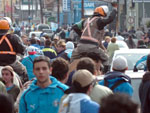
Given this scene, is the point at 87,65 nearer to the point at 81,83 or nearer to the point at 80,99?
the point at 81,83

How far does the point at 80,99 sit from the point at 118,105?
5.60 ft

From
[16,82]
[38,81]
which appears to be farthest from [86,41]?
[38,81]

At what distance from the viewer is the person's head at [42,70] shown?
21.2ft

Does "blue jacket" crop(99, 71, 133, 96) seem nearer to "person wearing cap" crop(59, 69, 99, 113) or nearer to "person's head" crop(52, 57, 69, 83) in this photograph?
"person's head" crop(52, 57, 69, 83)

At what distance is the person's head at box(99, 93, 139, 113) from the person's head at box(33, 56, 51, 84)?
267 centimetres

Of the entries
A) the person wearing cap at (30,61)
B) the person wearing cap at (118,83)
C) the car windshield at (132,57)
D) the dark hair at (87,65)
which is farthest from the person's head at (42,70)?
the car windshield at (132,57)

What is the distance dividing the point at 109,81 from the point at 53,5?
102 meters

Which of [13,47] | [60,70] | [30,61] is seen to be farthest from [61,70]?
[30,61]

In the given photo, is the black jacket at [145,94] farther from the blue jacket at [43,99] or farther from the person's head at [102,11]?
the person's head at [102,11]

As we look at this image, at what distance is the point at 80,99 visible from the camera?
17.9ft

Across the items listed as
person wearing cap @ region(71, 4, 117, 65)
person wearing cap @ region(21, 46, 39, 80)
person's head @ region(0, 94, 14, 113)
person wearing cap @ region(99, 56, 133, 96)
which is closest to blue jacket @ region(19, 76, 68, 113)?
person wearing cap @ region(99, 56, 133, 96)

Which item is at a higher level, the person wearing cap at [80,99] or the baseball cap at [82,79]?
the baseball cap at [82,79]

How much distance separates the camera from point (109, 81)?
7.57m

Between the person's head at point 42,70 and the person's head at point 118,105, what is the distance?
2670 millimetres
